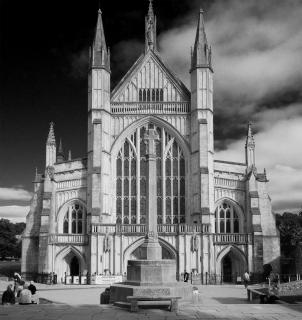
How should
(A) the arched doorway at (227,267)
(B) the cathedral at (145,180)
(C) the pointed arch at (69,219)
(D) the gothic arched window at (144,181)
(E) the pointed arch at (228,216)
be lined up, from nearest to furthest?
(B) the cathedral at (145,180) → (A) the arched doorway at (227,267) → (D) the gothic arched window at (144,181) → (E) the pointed arch at (228,216) → (C) the pointed arch at (69,219)

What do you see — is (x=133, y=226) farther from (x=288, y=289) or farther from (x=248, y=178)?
(x=288, y=289)

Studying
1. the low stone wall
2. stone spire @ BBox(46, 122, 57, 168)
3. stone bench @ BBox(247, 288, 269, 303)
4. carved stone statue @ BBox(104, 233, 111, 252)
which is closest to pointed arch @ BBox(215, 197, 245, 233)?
carved stone statue @ BBox(104, 233, 111, 252)

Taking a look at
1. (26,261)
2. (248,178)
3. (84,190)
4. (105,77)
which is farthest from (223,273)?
(105,77)

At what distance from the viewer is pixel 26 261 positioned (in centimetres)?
4697

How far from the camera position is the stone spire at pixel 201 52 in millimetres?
47969

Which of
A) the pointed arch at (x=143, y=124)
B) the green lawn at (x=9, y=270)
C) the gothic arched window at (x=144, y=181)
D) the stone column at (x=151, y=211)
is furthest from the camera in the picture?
the green lawn at (x=9, y=270)

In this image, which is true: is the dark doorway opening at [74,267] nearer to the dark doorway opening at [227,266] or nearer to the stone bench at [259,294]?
the dark doorway opening at [227,266]

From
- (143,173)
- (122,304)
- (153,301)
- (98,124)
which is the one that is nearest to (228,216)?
(143,173)

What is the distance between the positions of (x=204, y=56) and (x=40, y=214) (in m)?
20.9

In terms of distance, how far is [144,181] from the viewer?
47.8 m

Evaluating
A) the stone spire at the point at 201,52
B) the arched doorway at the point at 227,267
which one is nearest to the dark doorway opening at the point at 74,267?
the arched doorway at the point at 227,267

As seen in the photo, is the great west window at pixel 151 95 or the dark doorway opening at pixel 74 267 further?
the great west window at pixel 151 95

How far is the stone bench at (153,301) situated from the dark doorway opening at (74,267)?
2916 centimetres

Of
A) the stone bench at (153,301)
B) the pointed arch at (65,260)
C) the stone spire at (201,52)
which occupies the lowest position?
the stone bench at (153,301)
